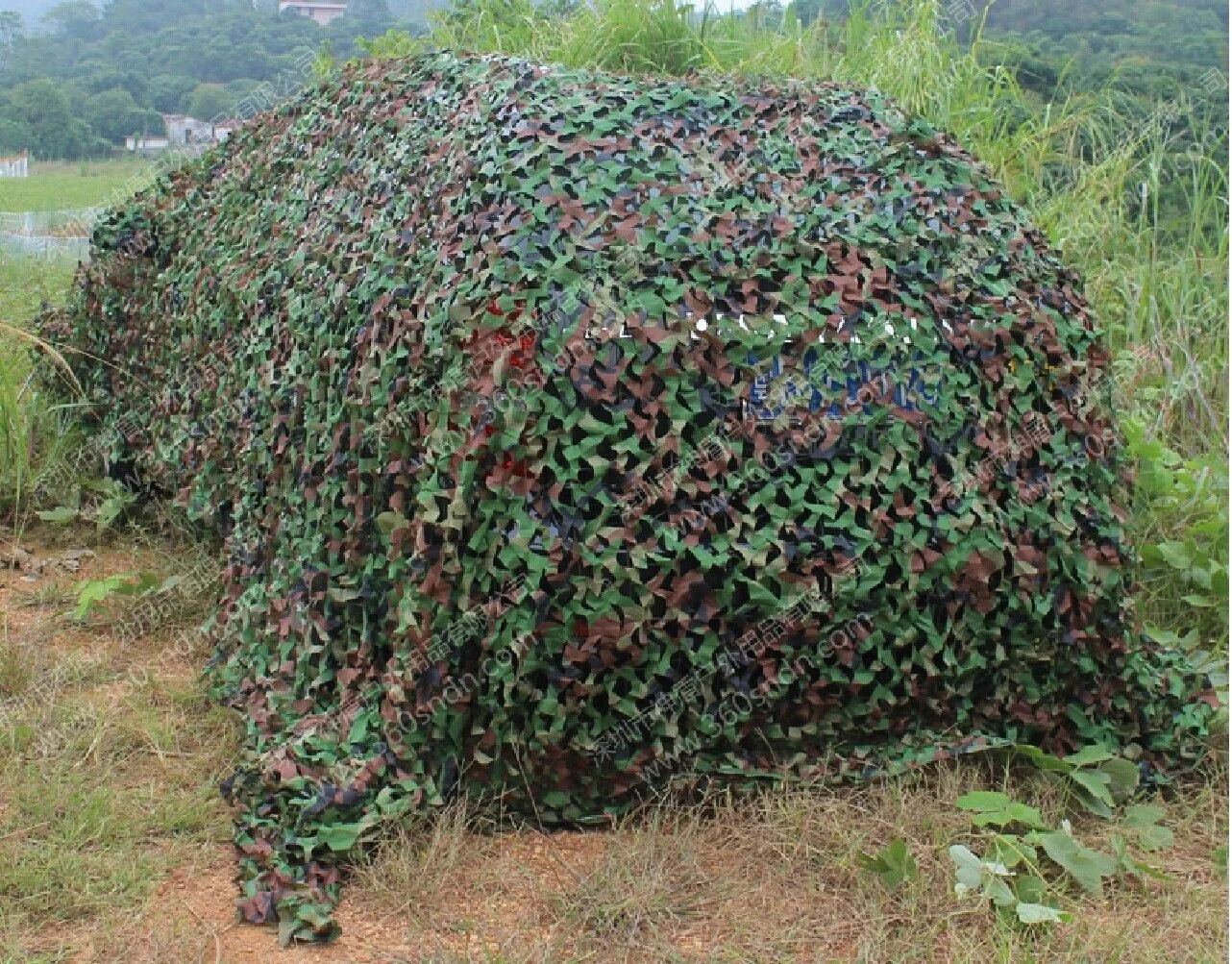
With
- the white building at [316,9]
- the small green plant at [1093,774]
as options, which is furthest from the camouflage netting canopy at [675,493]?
the white building at [316,9]

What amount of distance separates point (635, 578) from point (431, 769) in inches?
26.1

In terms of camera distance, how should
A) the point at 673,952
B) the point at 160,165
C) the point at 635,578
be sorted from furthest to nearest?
the point at 160,165
the point at 635,578
the point at 673,952

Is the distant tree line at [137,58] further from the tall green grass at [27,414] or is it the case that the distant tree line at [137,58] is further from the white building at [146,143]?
the tall green grass at [27,414]

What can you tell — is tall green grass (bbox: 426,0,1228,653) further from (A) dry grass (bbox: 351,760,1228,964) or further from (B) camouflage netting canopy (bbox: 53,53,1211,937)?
(A) dry grass (bbox: 351,760,1228,964)

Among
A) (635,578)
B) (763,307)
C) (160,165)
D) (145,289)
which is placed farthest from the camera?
(160,165)

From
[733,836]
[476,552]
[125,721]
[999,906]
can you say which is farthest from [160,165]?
[999,906]

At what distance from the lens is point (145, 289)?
207 inches

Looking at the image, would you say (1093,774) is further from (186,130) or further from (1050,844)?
(186,130)

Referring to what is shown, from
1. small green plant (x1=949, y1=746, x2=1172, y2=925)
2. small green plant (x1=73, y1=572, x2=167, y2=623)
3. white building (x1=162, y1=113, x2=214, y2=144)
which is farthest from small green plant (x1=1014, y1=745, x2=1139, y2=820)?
white building (x1=162, y1=113, x2=214, y2=144)

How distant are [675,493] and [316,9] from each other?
6.28 meters

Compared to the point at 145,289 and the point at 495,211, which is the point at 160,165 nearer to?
the point at 145,289

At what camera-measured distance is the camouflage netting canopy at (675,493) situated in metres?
2.92

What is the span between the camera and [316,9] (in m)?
8.14

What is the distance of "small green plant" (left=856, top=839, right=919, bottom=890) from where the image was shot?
2.79 m
